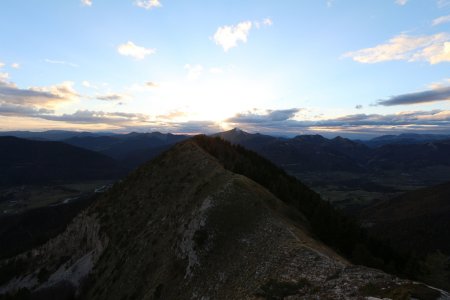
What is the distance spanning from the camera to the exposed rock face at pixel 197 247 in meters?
30.2

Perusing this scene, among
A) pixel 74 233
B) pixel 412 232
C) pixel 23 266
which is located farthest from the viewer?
pixel 412 232

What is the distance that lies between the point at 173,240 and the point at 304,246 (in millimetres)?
23903

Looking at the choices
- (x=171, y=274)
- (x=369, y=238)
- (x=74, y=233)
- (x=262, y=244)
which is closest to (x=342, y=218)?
(x=369, y=238)

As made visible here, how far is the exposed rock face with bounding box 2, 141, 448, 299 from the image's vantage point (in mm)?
30234

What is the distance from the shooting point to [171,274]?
45.3 meters

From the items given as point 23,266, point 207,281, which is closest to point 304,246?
point 207,281

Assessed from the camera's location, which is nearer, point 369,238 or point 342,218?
point 369,238

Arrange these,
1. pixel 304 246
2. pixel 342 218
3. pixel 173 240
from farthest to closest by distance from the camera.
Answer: pixel 342 218, pixel 173 240, pixel 304 246

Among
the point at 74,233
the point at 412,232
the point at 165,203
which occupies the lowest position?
the point at 412,232

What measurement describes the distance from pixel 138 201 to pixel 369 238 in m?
50.0

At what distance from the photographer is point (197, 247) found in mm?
44969

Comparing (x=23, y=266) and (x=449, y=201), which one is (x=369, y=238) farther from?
(x=449, y=201)

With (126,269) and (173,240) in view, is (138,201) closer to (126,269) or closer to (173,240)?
(126,269)

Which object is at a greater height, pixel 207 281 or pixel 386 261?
pixel 207 281
